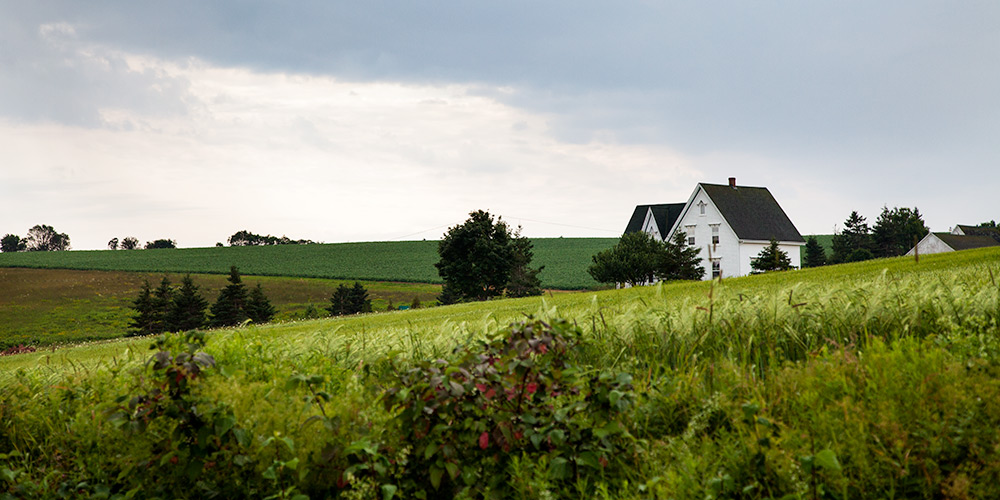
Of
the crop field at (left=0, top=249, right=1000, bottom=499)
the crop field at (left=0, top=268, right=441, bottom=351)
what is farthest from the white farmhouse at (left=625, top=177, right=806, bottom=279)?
the crop field at (left=0, top=249, right=1000, bottom=499)

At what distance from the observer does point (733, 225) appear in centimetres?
4244

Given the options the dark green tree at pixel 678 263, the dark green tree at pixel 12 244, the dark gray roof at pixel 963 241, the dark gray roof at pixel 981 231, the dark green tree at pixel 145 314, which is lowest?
the dark green tree at pixel 145 314

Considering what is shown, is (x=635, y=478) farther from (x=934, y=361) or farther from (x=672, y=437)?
(x=934, y=361)

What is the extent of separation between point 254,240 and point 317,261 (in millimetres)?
28301

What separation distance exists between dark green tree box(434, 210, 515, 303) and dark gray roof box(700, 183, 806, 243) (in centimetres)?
1452

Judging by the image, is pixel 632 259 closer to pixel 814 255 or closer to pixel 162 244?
pixel 814 255

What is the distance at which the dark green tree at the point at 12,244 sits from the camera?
98312mm

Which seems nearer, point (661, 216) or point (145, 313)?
point (145, 313)

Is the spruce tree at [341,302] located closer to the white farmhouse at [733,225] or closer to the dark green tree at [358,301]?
the dark green tree at [358,301]

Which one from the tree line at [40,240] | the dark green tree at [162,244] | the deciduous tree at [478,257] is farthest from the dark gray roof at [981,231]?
the tree line at [40,240]

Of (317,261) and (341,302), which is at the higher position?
(317,261)

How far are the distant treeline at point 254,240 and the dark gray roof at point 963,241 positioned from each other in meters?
77.3

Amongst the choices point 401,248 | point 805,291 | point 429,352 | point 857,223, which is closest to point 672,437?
point 429,352

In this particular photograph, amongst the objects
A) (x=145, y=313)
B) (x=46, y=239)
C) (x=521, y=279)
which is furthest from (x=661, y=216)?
(x=46, y=239)
